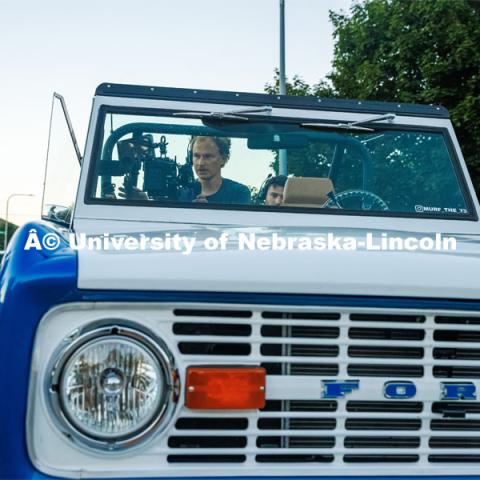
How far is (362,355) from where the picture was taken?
77.9 inches

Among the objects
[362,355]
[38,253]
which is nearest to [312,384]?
[362,355]

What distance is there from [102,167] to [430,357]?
5.44 feet

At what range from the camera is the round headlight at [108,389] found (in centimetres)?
180

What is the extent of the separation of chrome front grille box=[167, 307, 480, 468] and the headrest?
54.3 inches

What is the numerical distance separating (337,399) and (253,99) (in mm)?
1910

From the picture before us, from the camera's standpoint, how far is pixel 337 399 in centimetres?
194

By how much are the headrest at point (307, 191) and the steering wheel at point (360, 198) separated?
25 mm

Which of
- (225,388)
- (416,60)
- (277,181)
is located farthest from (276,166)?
(416,60)

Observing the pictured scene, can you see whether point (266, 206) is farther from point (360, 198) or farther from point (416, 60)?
point (416, 60)

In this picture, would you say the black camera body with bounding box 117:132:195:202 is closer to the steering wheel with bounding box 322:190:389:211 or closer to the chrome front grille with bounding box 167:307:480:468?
the steering wheel with bounding box 322:190:389:211

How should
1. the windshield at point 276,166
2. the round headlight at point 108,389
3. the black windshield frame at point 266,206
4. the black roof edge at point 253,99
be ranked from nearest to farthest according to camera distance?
the round headlight at point 108,389 → the black windshield frame at point 266,206 → the windshield at point 276,166 → the black roof edge at point 253,99

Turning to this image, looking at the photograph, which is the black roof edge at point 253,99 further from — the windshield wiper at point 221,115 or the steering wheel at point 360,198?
the steering wheel at point 360,198

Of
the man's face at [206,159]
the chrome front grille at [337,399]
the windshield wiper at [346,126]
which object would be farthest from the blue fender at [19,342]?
the windshield wiper at [346,126]

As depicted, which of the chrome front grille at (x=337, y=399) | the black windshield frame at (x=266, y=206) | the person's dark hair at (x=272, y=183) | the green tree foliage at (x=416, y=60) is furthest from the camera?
the green tree foliage at (x=416, y=60)
